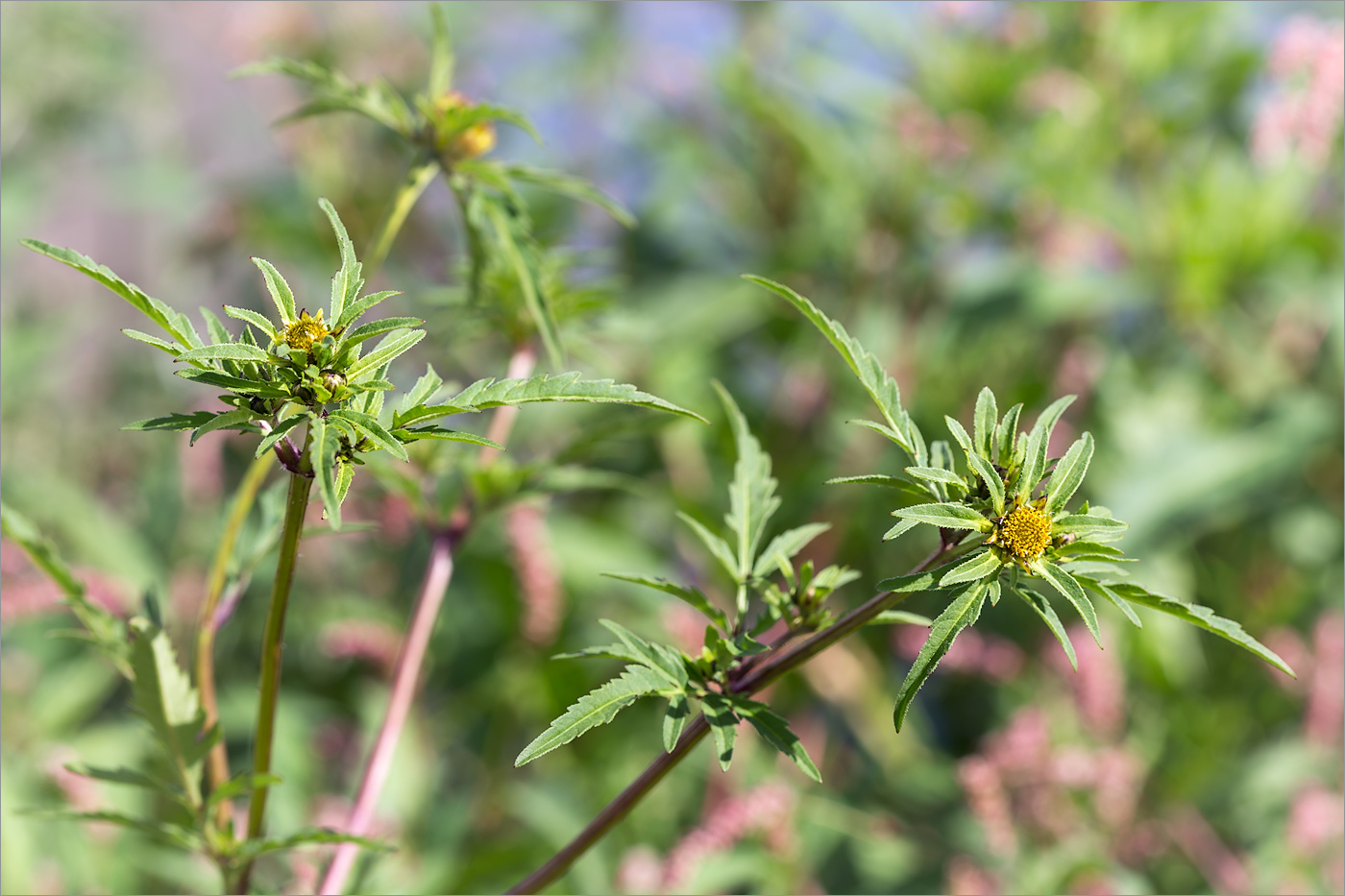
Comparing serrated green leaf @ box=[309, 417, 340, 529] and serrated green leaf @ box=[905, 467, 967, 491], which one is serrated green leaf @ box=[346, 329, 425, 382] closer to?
serrated green leaf @ box=[309, 417, 340, 529]

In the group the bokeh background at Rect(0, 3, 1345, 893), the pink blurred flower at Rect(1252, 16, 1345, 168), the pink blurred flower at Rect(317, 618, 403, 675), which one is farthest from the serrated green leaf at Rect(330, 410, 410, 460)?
the pink blurred flower at Rect(1252, 16, 1345, 168)

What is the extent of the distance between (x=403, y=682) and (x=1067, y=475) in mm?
374

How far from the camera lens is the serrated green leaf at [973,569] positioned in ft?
1.15

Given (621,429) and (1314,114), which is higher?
(1314,114)

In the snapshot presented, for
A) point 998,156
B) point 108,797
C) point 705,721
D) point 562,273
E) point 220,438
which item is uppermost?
point 998,156

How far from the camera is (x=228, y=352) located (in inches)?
13.5

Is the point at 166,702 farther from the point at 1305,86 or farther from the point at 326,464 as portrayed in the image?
the point at 1305,86

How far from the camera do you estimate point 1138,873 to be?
3.51 feet

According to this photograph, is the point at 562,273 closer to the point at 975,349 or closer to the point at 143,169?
the point at 975,349

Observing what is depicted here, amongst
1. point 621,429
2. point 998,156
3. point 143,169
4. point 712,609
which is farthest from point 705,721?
point 143,169

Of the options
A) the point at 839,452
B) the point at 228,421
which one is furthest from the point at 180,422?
the point at 839,452

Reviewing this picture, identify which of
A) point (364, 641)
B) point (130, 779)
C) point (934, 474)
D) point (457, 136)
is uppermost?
point (457, 136)

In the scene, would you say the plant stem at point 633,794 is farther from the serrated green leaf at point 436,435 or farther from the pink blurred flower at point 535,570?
the pink blurred flower at point 535,570

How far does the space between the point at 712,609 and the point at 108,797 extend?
0.86m
